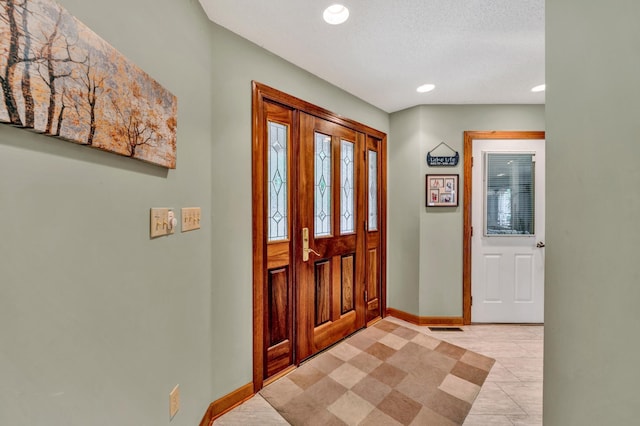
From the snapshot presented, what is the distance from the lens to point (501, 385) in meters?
1.80

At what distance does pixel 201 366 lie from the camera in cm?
140

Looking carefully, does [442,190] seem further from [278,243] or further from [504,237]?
[278,243]

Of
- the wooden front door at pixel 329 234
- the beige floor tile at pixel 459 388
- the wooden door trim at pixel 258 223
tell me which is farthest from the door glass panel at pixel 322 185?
the beige floor tile at pixel 459 388

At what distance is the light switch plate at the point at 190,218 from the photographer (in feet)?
4.04

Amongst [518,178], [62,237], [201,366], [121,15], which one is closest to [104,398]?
[62,237]

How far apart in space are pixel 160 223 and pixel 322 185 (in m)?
1.47

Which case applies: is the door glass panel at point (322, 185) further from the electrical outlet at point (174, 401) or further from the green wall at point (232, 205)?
the electrical outlet at point (174, 401)

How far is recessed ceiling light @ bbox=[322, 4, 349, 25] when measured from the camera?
4.65 feet

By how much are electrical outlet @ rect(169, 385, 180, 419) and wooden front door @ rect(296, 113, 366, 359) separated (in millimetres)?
1000

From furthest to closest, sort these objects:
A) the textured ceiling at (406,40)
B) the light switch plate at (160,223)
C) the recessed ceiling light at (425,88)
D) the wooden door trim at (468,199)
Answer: the wooden door trim at (468,199), the recessed ceiling light at (425,88), the textured ceiling at (406,40), the light switch plate at (160,223)

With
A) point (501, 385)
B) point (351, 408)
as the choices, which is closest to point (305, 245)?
point (351, 408)

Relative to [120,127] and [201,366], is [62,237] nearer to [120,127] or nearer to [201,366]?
[120,127]

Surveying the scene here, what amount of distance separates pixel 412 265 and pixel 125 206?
2755 millimetres

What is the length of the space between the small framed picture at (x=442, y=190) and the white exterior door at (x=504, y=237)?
0.80 feet
